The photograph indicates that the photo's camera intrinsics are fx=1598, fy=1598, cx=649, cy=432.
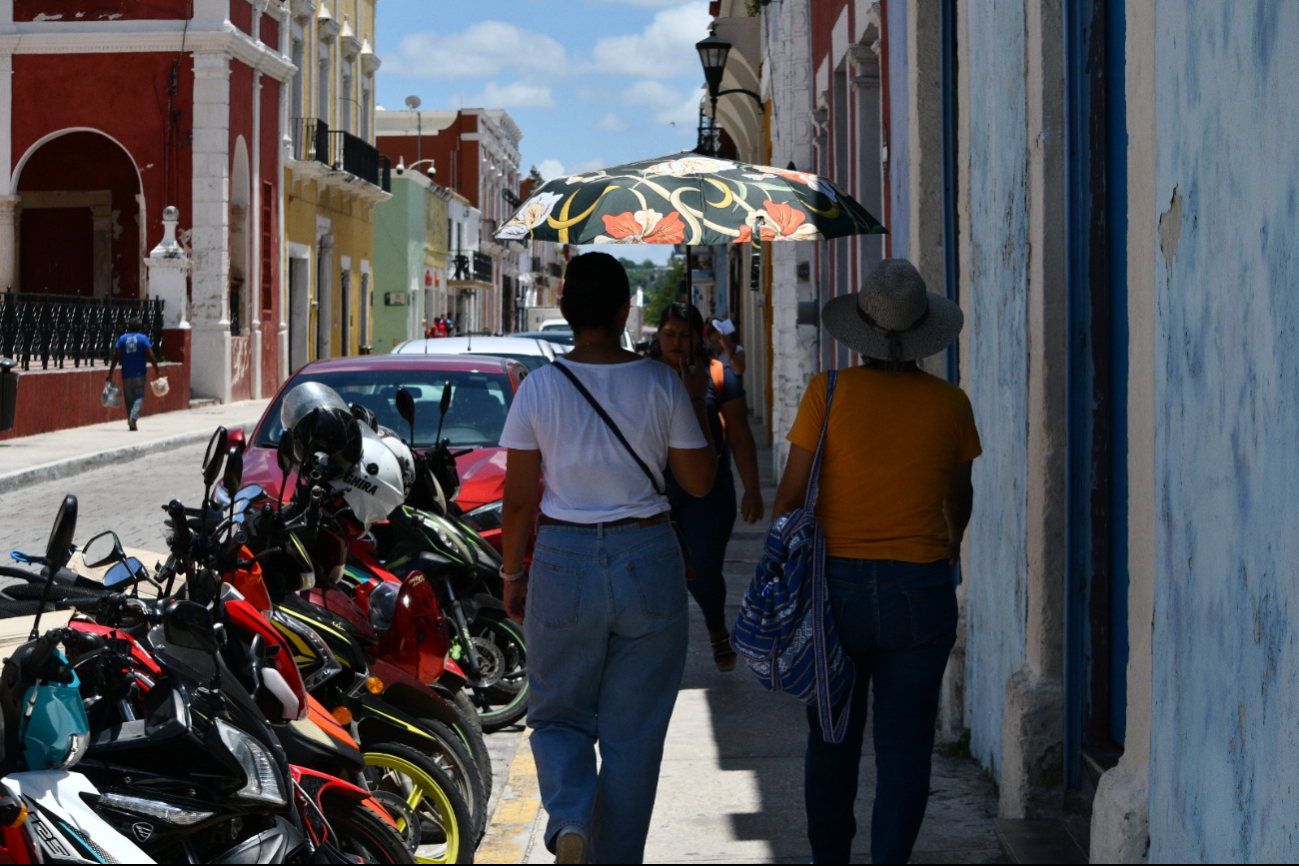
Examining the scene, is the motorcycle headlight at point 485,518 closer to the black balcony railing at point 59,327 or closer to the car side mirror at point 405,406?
the car side mirror at point 405,406

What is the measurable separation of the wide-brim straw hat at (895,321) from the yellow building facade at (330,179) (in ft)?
101

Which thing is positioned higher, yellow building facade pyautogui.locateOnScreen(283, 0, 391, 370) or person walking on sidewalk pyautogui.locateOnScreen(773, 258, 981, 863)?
yellow building facade pyautogui.locateOnScreen(283, 0, 391, 370)

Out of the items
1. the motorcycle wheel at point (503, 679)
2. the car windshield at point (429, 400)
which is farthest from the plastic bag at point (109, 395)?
the motorcycle wheel at point (503, 679)

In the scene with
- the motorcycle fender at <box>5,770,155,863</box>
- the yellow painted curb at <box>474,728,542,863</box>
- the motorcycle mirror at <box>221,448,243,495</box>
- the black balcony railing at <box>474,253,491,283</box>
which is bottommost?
the yellow painted curb at <box>474,728,542,863</box>

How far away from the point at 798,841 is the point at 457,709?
3.91 ft

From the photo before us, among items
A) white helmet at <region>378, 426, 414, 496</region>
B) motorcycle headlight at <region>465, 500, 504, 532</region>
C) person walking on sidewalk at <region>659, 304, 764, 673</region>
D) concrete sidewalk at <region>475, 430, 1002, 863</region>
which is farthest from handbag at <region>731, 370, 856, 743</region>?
motorcycle headlight at <region>465, 500, 504, 532</region>

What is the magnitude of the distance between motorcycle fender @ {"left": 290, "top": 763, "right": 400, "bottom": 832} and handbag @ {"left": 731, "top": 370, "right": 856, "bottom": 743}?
1.07m

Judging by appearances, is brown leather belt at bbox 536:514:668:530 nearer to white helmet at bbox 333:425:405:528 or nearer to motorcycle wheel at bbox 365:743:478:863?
motorcycle wheel at bbox 365:743:478:863

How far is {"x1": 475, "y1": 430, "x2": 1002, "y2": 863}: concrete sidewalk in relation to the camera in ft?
16.9

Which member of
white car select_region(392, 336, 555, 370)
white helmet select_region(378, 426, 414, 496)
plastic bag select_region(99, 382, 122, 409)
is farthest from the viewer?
plastic bag select_region(99, 382, 122, 409)

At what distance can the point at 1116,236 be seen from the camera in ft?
15.8

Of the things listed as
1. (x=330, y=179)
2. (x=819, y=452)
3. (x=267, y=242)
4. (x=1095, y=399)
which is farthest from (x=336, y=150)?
(x=819, y=452)

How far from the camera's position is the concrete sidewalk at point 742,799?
16.9ft

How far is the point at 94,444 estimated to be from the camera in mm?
19078
